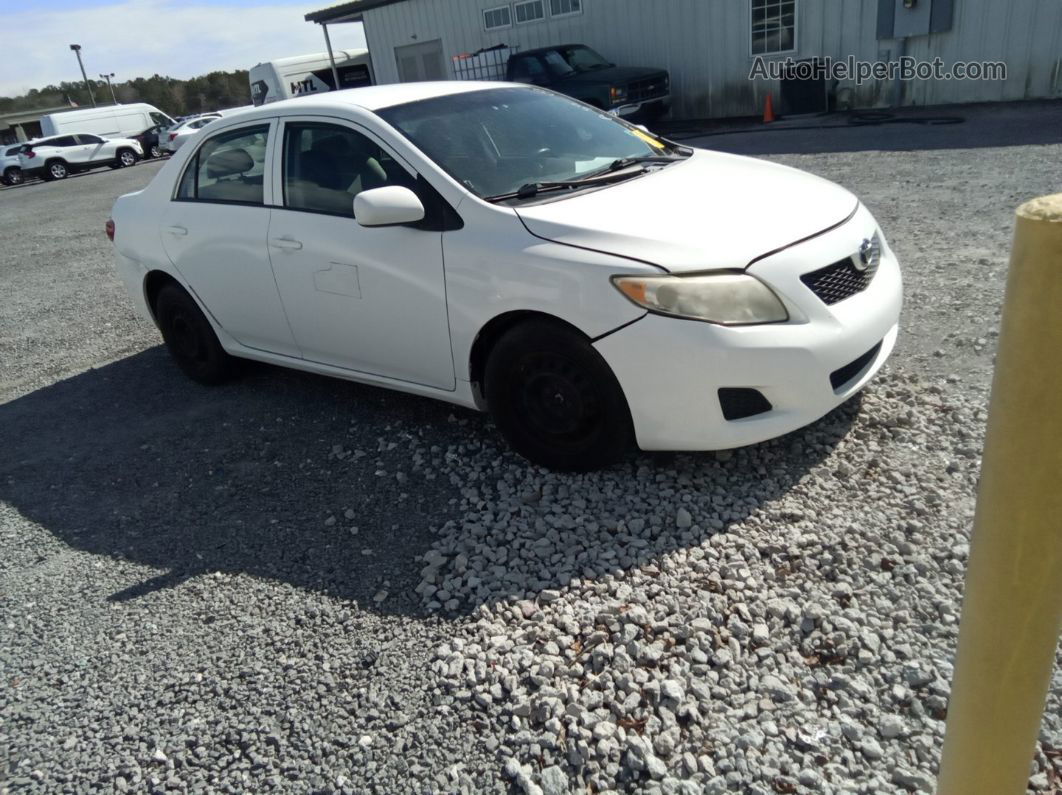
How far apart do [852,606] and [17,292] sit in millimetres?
10119

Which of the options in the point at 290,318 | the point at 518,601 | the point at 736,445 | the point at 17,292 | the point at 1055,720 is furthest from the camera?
the point at 17,292

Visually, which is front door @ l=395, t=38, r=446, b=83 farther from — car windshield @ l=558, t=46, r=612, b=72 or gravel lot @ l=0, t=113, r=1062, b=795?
gravel lot @ l=0, t=113, r=1062, b=795

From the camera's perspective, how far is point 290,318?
455 cm

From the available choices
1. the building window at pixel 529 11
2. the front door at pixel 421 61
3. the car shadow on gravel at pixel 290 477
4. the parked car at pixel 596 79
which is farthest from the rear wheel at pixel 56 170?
the car shadow on gravel at pixel 290 477

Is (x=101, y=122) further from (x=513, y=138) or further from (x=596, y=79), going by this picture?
(x=513, y=138)

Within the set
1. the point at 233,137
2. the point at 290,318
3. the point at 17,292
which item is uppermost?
the point at 233,137

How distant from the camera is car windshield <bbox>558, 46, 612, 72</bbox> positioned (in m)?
16.5

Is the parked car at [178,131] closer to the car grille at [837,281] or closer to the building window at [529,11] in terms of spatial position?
the building window at [529,11]

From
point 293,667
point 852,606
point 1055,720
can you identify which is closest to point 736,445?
point 852,606

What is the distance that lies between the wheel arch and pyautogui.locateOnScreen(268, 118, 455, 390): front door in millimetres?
134

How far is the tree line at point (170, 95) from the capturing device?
6556 centimetres

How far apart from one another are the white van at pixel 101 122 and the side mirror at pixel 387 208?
33.8 metres

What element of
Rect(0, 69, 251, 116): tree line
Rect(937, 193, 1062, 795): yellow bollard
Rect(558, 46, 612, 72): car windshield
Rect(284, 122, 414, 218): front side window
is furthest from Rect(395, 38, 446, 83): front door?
Rect(0, 69, 251, 116): tree line

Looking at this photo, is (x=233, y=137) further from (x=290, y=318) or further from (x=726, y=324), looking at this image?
(x=726, y=324)
